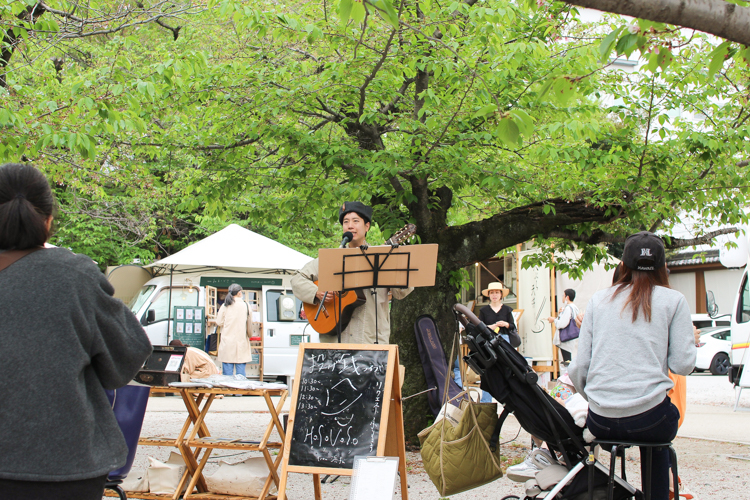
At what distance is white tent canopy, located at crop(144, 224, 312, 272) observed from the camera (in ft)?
38.6

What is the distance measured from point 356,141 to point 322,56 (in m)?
1.01

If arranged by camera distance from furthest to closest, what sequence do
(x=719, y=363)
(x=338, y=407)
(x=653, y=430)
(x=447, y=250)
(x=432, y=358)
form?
(x=719, y=363), (x=447, y=250), (x=432, y=358), (x=338, y=407), (x=653, y=430)

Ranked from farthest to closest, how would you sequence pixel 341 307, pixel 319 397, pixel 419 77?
pixel 419 77 → pixel 341 307 → pixel 319 397

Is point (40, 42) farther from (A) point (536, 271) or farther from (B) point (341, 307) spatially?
(A) point (536, 271)

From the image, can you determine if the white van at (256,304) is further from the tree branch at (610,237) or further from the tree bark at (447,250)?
the tree branch at (610,237)

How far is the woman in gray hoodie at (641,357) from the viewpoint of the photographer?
313 centimetres

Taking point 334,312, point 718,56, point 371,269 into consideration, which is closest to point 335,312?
point 334,312

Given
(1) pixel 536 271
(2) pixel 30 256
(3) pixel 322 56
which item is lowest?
(2) pixel 30 256

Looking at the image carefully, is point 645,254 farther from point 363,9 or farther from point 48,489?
point 48,489

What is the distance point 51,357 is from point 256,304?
11.9 metres

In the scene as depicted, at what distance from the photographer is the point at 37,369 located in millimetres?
1914

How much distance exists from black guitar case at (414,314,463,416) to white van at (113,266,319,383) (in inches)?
263

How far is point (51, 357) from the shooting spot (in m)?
1.93

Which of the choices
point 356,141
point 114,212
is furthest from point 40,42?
point 114,212
